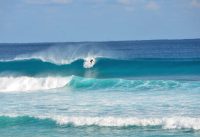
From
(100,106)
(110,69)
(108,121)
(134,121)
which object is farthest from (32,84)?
(134,121)

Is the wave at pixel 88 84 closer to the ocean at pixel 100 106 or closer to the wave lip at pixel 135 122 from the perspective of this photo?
the ocean at pixel 100 106

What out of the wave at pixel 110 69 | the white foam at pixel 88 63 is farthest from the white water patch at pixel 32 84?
Answer: the white foam at pixel 88 63

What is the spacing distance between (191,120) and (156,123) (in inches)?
34.5

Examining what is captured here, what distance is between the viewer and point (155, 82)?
66.7ft

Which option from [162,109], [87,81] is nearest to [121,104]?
[162,109]

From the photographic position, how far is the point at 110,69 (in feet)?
94.1

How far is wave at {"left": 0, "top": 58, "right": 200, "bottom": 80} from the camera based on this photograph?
26.5 metres

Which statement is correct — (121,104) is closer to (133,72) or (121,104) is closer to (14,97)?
(14,97)

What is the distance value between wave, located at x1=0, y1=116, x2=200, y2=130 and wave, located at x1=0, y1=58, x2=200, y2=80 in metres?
11.3

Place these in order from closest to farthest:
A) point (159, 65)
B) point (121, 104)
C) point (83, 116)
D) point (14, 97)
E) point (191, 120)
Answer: point (191, 120)
point (83, 116)
point (121, 104)
point (14, 97)
point (159, 65)

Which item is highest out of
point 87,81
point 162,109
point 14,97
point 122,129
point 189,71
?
point 189,71

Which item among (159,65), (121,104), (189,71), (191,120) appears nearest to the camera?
(191,120)

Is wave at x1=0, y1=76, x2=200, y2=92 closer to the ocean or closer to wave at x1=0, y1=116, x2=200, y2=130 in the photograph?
the ocean

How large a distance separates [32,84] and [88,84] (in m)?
2.72
